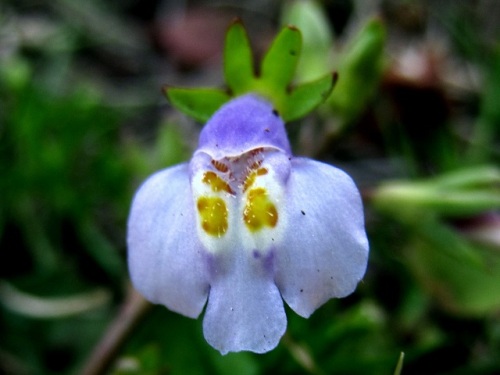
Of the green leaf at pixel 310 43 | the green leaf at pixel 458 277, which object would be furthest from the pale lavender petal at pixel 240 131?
the green leaf at pixel 458 277

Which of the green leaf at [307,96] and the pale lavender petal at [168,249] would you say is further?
the green leaf at [307,96]

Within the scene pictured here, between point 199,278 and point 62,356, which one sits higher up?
point 199,278

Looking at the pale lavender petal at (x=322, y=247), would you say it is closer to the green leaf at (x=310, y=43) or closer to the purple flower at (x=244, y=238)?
the purple flower at (x=244, y=238)

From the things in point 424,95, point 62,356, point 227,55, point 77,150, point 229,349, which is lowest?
point 62,356

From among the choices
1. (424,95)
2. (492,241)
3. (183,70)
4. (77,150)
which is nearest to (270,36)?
(183,70)

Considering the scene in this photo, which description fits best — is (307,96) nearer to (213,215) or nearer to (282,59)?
(282,59)

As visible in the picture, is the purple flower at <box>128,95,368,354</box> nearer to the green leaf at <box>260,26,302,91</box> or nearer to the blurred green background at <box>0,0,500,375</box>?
the green leaf at <box>260,26,302,91</box>

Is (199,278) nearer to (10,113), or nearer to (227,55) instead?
(227,55)

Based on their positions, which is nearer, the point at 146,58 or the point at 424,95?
the point at 424,95
